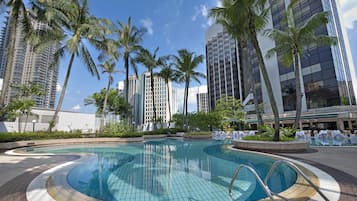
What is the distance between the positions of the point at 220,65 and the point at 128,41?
2210 inches

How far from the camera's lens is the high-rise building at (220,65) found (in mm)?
60812

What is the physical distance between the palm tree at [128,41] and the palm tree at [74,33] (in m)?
2.54

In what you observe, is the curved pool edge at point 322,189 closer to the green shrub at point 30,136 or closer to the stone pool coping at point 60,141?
the stone pool coping at point 60,141

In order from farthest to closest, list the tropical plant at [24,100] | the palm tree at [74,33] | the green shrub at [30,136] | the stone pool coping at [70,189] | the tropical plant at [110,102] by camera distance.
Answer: the tropical plant at [110,102], the tropical plant at [24,100], the palm tree at [74,33], the green shrub at [30,136], the stone pool coping at [70,189]

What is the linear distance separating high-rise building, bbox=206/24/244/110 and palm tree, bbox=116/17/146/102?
45.5 metres

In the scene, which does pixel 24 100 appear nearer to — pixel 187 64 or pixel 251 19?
pixel 187 64

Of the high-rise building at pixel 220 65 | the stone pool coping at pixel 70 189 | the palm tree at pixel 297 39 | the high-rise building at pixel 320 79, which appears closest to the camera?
the stone pool coping at pixel 70 189

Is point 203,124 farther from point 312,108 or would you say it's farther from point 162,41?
point 312,108

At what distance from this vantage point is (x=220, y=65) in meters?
68.4

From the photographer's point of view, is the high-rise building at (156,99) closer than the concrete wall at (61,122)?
No

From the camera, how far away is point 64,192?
358 centimetres

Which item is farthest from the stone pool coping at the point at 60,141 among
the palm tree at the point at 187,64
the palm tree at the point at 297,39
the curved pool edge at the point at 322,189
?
the curved pool edge at the point at 322,189

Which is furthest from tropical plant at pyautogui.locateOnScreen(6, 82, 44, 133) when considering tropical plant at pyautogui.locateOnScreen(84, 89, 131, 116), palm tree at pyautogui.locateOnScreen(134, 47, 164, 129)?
tropical plant at pyautogui.locateOnScreen(84, 89, 131, 116)

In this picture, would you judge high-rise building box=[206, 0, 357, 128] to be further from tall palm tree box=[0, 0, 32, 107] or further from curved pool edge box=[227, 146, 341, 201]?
tall palm tree box=[0, 0, 32, 107]
